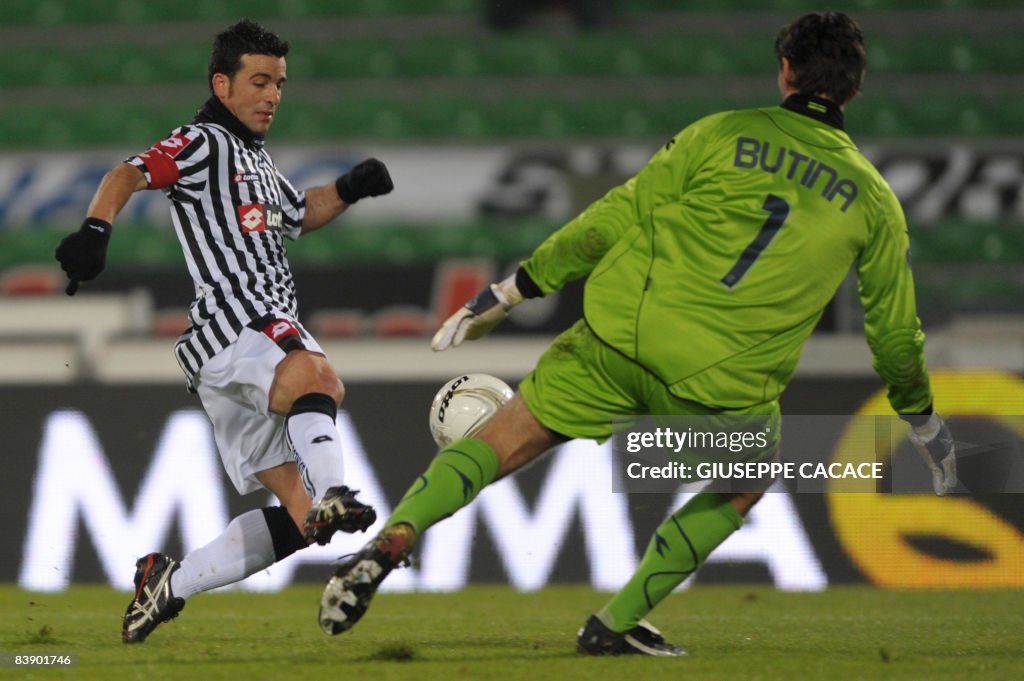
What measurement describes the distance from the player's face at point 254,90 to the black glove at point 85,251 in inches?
28.8

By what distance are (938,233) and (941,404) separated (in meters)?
5.21

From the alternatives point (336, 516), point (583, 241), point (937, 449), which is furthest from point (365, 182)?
point (937, 449)

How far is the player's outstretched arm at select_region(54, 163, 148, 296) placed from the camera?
3811mm

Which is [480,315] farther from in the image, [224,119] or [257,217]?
[224,119]

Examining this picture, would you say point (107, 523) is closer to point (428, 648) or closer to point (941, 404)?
point (428, 648)

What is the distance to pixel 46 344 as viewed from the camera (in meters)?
8.16

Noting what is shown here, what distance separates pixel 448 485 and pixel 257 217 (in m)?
1.20

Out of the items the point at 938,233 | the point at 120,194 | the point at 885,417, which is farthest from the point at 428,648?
the point at 938,233

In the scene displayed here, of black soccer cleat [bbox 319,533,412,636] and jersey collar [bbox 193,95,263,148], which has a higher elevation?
jersey collar [bbox 193,95,263,148]

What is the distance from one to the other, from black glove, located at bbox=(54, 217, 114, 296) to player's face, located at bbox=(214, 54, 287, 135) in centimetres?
73

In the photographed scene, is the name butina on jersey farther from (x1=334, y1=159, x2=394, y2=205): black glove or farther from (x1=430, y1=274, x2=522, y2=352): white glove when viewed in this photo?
(x1=334, y1=159, x2=394, y2=205): black glove

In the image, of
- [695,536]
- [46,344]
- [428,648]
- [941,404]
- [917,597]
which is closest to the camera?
[695,536]

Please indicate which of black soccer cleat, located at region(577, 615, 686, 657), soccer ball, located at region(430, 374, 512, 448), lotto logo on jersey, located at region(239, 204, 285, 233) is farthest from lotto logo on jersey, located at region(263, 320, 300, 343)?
black soccer cleat, located at region(577, 615, 686, 657)

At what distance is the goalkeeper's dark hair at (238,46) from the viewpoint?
14.5 ft
